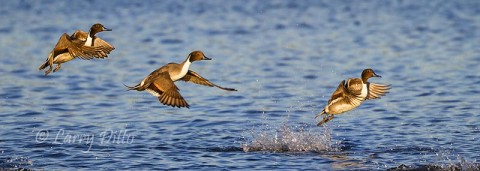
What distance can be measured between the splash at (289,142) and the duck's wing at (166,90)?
5.89ft

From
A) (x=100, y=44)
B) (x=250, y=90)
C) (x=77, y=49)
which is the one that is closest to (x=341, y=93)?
(x=100, y=44)

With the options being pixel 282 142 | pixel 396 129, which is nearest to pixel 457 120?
pixel 396 129

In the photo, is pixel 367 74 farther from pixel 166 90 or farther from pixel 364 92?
pixel 166 90

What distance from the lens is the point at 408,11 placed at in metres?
26.7

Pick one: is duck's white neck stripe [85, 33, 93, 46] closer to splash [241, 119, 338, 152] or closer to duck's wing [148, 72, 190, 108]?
duck's wing [148, 72, 190, 108]

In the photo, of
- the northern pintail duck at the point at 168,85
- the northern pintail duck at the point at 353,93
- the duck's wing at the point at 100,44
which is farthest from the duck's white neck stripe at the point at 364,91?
the duck's wing at the point at 100,44

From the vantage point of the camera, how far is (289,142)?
37.2 ft

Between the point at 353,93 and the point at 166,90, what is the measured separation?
2202 millimetres

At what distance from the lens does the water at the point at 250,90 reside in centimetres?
1099

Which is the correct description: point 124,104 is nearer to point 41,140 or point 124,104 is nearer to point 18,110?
point 18,110

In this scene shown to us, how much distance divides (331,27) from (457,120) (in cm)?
1125

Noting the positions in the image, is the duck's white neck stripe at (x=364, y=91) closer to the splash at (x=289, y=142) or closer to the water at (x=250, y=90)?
the water at (x=250, y=90)

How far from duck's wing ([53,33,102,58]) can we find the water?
131 cm

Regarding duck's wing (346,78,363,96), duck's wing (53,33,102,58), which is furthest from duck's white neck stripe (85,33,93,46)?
duck's wing (346,78,363,96)
